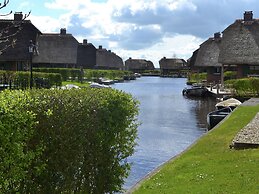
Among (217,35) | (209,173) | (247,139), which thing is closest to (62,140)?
(209,173)

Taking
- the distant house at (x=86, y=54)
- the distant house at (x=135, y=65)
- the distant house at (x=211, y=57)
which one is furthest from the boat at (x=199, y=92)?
the distant house at (x=135, y=65)

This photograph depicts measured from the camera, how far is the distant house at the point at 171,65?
176875 mm

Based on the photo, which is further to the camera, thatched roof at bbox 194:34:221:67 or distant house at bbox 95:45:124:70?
distant house at bbox 95:45:124:70

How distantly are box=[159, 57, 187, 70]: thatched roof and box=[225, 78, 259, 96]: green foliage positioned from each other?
13910 cm

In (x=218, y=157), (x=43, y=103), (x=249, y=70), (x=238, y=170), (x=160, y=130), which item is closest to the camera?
(x=43, y=103)

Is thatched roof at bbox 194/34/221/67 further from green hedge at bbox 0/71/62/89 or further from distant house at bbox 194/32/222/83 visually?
green hedge at bbox 0/71/62/89

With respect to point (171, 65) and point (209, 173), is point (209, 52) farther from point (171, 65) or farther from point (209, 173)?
point (171, 65)

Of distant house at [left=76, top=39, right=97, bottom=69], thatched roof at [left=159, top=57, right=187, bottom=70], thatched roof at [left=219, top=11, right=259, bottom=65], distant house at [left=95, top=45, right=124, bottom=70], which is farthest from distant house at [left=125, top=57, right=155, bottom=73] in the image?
thatched roof at [left=219, top=11, right=259, bottom=65]

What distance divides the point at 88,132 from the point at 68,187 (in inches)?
39.1

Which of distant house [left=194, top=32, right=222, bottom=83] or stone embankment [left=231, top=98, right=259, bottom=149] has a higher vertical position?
distant house [left=194, top=32, right=222, bottom=83]

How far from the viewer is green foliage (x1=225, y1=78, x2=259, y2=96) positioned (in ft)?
136

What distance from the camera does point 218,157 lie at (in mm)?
12594

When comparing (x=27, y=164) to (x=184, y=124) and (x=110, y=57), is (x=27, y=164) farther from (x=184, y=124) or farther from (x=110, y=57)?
(x=110, y=57)

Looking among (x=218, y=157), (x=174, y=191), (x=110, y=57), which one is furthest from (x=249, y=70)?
(x=110, y=57)
